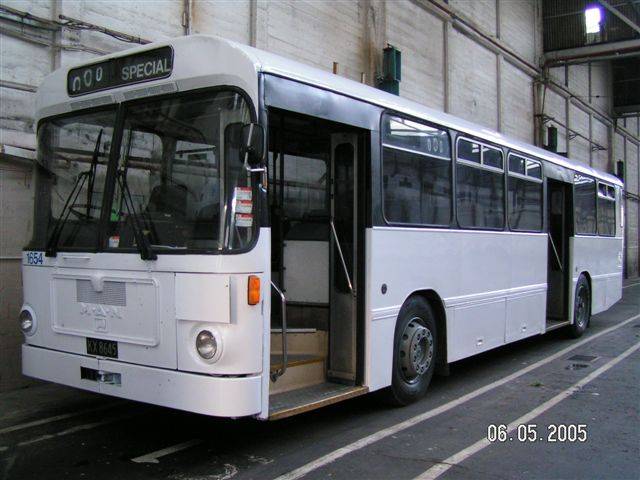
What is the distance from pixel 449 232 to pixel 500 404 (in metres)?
1.92

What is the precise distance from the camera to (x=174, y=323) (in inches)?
177

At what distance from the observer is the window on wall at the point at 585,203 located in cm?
1104

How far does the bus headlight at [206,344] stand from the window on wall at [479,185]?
12.5 feet

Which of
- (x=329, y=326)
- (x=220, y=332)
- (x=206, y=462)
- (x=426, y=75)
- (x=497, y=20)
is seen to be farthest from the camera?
(x=497, y=20)

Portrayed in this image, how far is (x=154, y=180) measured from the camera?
4805 mm

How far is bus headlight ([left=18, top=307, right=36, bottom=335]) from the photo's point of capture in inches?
213

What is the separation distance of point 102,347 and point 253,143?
2.03 metres

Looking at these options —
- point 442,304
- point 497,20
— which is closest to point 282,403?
→ point 442,304

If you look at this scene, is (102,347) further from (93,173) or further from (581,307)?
(581,307)

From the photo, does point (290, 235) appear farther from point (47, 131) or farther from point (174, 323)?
point (47, 131)

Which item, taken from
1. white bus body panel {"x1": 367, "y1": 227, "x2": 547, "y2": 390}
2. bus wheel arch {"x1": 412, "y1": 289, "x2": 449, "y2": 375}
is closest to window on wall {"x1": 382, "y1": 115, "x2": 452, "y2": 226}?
white bus body panel {"x1": 367, "y1": 227, "x2": 547, "y2": 390}

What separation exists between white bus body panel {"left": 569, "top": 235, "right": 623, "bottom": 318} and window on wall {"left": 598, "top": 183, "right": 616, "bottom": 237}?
174 mm

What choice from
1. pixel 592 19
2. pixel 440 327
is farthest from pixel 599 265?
pixel 592 19

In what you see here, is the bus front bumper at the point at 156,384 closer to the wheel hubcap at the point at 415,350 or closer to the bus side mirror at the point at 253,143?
the bus side mirror at the point at 253,143
